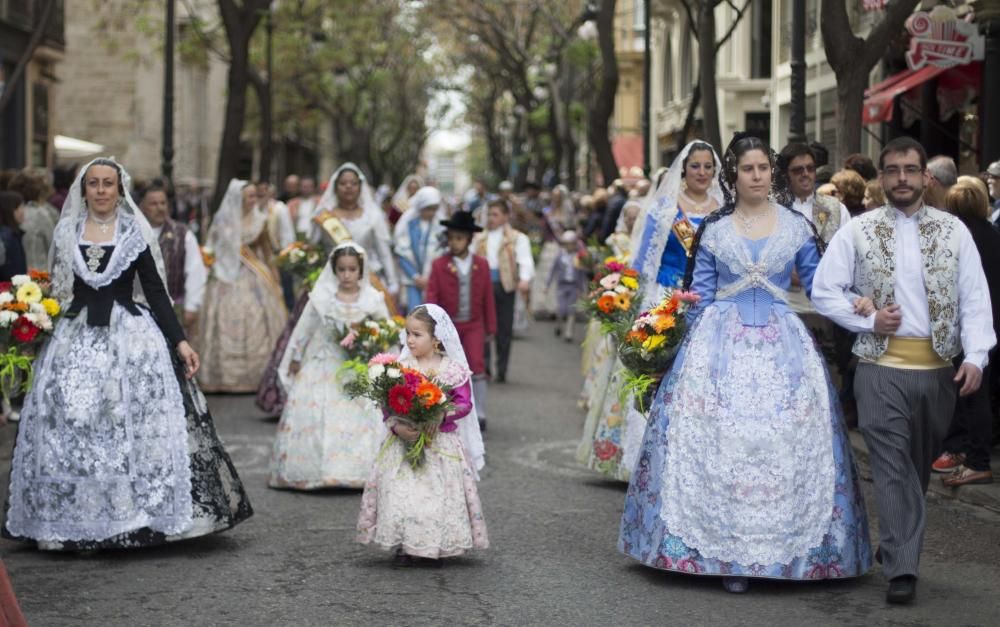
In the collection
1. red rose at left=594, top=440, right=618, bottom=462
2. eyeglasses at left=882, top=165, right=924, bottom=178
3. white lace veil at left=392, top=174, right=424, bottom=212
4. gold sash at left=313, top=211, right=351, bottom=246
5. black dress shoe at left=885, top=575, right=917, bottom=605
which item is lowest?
black dress shoe at left=885, top=575, right=917, bottom=605

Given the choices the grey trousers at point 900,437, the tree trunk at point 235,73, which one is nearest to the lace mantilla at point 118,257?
the grey trousers at point 900,437

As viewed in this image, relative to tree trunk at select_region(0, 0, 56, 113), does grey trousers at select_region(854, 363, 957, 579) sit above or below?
below

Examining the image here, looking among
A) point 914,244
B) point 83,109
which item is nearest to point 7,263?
point 914,244

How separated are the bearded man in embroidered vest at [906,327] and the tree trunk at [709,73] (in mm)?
12585

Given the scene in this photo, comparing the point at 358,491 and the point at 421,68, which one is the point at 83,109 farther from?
the point at 358,491

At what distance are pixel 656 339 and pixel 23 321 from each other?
3.07 meters

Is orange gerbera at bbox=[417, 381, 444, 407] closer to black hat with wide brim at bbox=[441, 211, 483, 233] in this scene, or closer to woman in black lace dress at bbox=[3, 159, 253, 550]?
woman in black lace dress at bbox=[3, 159, 253, 550]

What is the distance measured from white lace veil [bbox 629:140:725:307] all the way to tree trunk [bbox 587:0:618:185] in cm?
1451

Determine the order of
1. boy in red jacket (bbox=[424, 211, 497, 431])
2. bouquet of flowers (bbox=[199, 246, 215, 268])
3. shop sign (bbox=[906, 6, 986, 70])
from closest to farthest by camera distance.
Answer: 1. boy in red jacket (bbox=[424, 211, 497, 431])
2. bouquet of flowers (bbox=[199, 246, 215, 268])
3. shop sign (bbox=[906, 6, 986, 70])

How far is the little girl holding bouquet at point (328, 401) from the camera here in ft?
35.0

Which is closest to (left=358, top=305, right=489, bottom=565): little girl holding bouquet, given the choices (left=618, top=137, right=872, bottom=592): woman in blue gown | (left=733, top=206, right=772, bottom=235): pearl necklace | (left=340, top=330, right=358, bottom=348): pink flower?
(left=618, top=137, right=872, bottom=592): woman in blue gown

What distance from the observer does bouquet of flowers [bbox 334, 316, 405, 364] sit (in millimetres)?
10664

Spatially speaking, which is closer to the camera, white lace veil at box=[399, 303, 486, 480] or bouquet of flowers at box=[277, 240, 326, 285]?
white lace veil at box=[399, 303, 486, 480]

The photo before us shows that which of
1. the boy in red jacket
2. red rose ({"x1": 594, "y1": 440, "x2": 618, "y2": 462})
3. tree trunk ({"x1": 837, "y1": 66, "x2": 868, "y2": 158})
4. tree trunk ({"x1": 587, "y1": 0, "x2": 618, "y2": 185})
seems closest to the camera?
red rose ({"x1": 594, "y1": 440, "x2": 618, "y2": 462})
